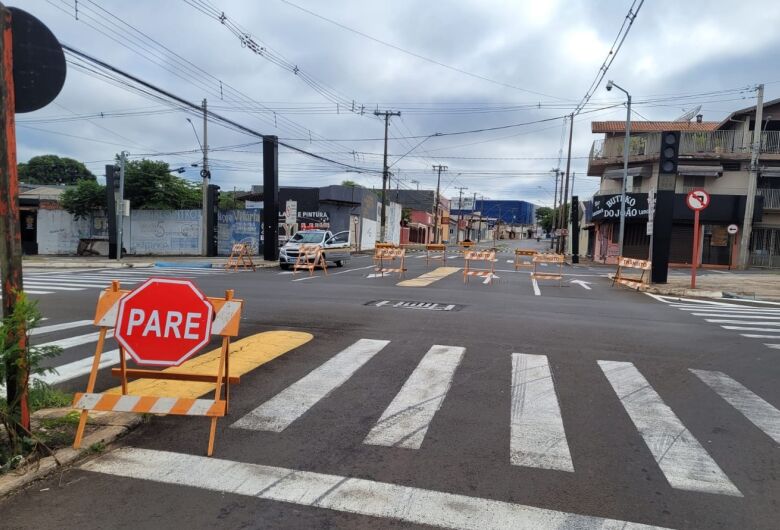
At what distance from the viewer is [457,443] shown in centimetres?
455

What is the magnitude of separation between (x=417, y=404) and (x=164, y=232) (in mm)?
32438

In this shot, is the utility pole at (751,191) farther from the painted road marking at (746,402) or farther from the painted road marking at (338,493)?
the painted road marking at (338,493)

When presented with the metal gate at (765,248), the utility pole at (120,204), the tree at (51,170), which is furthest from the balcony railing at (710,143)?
the tree at (51,170)

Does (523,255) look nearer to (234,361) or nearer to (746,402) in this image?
(746,402)

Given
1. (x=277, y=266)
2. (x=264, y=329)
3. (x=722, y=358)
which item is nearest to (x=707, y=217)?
(x=277, y=266)

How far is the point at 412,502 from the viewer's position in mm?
3570

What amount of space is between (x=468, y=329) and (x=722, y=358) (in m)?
3.84

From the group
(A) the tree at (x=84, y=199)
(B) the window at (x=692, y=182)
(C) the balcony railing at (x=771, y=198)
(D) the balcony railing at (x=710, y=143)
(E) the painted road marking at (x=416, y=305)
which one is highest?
(D) the balcony railing at (x=710, y=143)

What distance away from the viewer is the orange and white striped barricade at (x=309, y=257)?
2189cm

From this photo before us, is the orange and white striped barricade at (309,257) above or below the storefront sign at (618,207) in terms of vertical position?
below

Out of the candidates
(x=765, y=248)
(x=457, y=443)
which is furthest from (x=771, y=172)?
(x=457, y=443)

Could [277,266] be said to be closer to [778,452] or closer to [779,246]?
[778,452]

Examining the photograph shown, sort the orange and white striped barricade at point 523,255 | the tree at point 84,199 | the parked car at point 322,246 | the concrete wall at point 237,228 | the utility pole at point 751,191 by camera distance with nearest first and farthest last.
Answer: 1. the orange and white striped barricade at point 523,255
2. the parked car at point 322,246
3. the utility pole at point 751,191
4. the tree at point 84,199
5. the concrete wall at point 237,228

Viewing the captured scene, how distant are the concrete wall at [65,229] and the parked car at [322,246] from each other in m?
16.3
